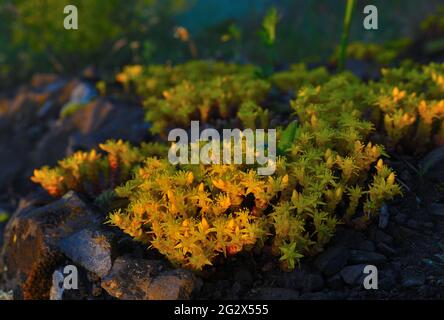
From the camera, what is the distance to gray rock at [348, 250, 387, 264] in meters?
3.93

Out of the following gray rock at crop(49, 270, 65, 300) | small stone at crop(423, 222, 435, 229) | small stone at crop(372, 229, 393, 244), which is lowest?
gray rock at crop(49, 270, 65, 300)

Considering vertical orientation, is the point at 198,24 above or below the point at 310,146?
above

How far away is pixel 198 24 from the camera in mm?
20125

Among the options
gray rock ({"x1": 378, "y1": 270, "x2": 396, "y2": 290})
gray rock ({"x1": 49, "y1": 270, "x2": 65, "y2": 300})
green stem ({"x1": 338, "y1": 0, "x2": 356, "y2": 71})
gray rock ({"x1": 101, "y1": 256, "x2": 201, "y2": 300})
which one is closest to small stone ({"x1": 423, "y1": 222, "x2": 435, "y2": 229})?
gray rock ({"x1": 378, "y1": 270, "x2": 396, "y2": 290})

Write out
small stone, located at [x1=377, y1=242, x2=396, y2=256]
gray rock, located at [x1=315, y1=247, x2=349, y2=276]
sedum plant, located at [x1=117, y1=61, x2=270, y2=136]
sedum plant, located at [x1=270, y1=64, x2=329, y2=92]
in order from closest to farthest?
gray rock, located at [x1=315, y1=247, x2=349, y2=276], small stone, located at [x1=377, y1=242, x2=396, y2=256], sedum plant, located at [x1=117, y1=61, x2=270, y2=136], sedum plant, located at [x1=270, y1=64, x2=329, y2=92]

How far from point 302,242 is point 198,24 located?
17.3 metres

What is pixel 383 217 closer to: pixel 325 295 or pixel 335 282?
pixel 335 282

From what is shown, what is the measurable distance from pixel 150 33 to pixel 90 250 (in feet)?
38.2

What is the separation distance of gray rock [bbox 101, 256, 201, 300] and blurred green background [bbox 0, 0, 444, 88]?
6.69m

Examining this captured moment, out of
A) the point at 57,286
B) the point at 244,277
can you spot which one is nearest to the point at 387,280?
the point at 244,277

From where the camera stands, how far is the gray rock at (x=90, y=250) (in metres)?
4.23

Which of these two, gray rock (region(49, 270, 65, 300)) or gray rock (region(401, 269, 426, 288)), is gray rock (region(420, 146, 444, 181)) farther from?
gray rock (region(49, 270, 65, 300))

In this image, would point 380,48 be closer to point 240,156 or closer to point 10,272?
point 240,156
